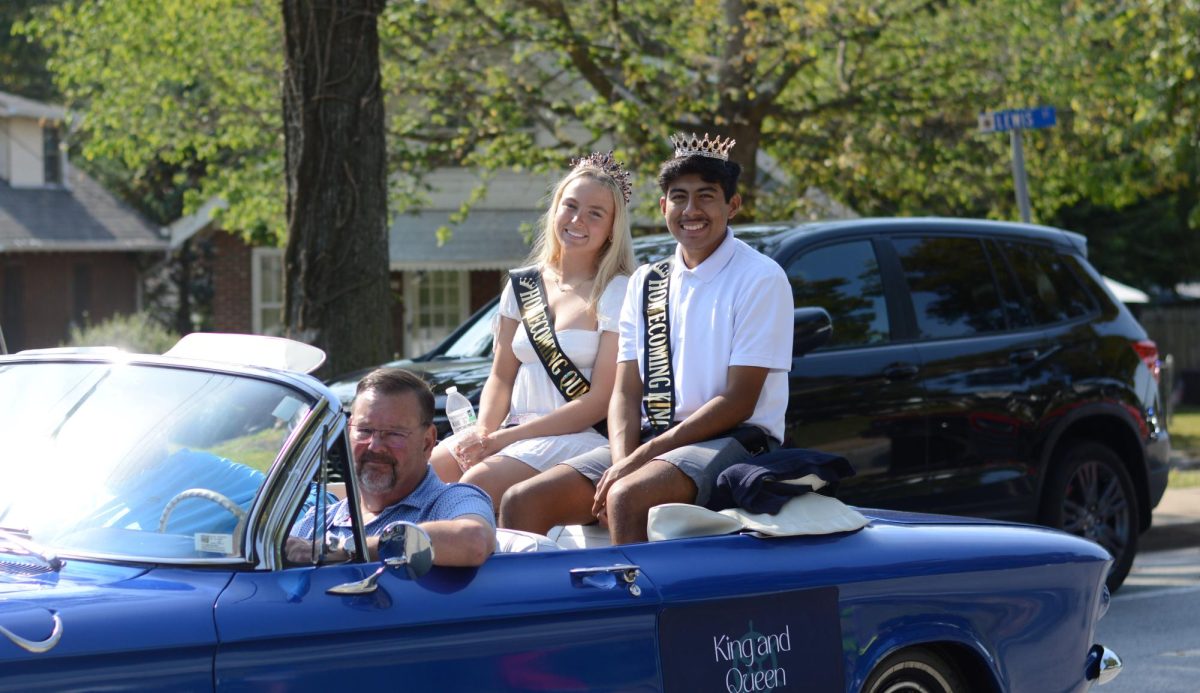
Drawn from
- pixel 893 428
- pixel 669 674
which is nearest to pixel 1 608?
pixel 669 674

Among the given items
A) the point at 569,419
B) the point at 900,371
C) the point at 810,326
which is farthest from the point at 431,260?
the point at 569,419

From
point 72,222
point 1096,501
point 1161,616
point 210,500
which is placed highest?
point 72,222

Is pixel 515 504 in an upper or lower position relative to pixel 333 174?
lower

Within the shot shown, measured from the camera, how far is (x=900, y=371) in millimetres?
7410

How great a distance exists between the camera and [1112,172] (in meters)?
20.1

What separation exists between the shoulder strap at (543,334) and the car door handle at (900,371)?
233cm

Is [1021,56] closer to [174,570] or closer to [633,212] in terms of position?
[633,212]

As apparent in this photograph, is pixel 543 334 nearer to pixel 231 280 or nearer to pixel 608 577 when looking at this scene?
pixel 608 577

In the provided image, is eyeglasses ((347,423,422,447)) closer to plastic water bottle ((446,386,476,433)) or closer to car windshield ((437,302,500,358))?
plastic water bottle ((446,386,476,433))

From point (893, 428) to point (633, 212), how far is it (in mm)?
13188

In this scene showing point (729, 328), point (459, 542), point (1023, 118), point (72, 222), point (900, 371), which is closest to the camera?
point (459, 542)

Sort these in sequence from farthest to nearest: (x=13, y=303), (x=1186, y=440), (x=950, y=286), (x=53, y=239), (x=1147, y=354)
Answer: (x=13, y=303), (x=53, y=239), (x=1186, y=440), (x=1147, y=354), (x=950, y=286)

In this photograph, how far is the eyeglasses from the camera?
392 cm

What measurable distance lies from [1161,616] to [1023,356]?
1.48 metres
